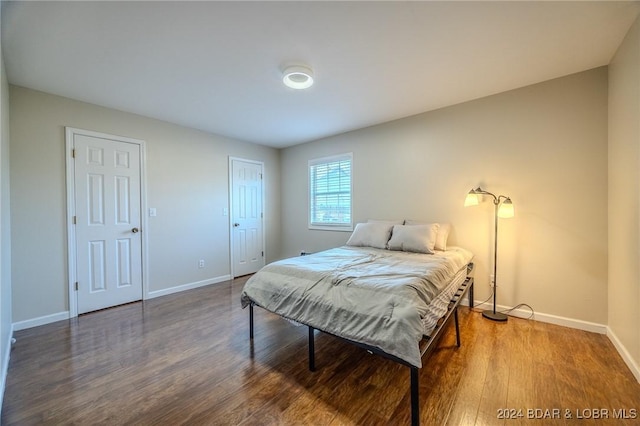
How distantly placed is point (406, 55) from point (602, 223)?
2.35 meters

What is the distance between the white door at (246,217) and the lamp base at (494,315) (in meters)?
3.61

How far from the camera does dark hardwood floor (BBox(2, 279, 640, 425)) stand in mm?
1462

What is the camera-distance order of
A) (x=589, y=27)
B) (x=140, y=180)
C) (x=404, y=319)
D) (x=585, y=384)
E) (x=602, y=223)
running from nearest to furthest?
(x=404, y=319)
(x=585, y=384)
(x=589, y=27)
(x=602, y=223)
(x=140, y=180)

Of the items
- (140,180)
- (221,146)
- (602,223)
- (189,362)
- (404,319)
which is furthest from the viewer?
(221,146)

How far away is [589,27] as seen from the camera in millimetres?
1816

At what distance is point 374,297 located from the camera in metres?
1.59

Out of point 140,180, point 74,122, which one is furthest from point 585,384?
point 74,122

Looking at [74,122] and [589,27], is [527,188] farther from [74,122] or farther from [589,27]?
[74,122]

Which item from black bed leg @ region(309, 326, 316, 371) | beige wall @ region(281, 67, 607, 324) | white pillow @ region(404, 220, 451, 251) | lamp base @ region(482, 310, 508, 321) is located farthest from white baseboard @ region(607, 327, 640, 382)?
black bed leg @ region(309, 326, 316, 371)

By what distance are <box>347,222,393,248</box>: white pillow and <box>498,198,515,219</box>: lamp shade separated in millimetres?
1186

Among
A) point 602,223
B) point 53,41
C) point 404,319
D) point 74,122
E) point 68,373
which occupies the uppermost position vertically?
point 53,41

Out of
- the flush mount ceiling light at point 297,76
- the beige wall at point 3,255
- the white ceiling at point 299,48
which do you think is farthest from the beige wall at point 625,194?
the beige wall at point 3,255

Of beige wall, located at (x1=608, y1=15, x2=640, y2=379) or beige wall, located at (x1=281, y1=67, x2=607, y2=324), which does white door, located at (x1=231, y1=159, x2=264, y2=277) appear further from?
beige wall, located at (x1=608, y1=15, x2=640, y2=379)

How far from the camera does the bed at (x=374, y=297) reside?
1.42 m
